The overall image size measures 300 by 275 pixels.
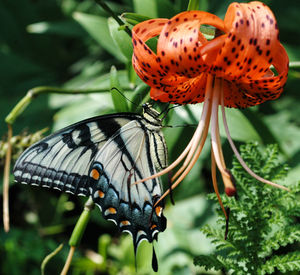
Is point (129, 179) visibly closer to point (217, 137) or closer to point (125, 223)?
point (125, 223)

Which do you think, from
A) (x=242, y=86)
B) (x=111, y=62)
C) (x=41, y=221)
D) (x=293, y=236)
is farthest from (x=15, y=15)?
(x=293, y=236)

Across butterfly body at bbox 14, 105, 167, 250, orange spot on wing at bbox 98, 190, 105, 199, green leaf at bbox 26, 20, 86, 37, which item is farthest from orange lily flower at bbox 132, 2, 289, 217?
green leaf at bbox 26, 20, 86, 37

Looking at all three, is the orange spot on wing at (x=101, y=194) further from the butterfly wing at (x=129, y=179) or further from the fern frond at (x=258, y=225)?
the fern frond at (x=258, y=225)

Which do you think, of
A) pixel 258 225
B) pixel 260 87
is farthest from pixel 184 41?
pixel 258 225

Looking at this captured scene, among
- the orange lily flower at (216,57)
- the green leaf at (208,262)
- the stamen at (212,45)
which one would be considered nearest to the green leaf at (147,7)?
the orange lily flower at (216,57)

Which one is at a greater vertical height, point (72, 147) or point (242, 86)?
point (242, 86)

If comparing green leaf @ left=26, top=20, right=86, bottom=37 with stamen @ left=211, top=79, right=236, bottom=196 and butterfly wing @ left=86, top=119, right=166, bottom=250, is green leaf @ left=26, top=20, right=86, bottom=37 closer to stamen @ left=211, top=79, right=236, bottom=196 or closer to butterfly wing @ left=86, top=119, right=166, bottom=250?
butterfly wing @ left=86, top=119, right=166, bottom=250

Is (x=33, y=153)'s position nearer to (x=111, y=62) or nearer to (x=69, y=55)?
(x=111, y=62)
